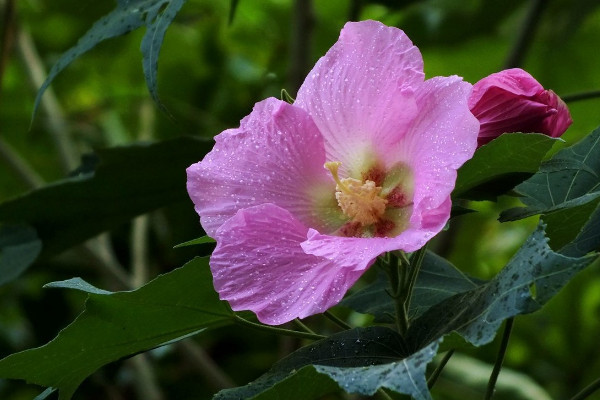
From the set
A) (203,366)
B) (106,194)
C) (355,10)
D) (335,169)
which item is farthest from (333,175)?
(203,366)

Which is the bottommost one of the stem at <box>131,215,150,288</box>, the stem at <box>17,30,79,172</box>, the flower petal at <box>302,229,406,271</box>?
the stem at <box>131,215,150,288</box>

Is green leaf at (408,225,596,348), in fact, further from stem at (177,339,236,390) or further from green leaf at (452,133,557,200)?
stem at (177,339,236,390)

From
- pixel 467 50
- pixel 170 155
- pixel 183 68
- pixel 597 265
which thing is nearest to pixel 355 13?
pixel 170 155

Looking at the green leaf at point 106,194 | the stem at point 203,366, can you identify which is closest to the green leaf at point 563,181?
the green leaf at point 106,194

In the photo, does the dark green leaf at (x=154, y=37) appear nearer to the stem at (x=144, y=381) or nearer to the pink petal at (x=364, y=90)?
the pink petal at (x=364, y=90)

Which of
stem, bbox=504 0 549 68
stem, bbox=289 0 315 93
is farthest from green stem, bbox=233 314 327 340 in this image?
stem, bbox=504 0 549 68

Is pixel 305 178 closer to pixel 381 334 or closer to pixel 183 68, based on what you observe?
pixel 381 334
